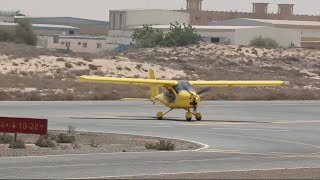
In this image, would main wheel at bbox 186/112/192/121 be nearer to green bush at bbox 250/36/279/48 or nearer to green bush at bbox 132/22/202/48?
green bush at bbox 132/22/202/48

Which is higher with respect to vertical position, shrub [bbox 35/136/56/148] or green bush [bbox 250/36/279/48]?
green bush [bbox 250/36/279/48]

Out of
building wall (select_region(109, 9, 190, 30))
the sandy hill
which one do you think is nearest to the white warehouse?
building wall (select_region(109, 9, 190, 30))

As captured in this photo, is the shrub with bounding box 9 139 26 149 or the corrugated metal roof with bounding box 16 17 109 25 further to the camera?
the corrugated metal roof with bounding box 16 17 109 25

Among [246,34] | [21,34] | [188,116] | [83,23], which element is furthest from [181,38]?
[188,116]

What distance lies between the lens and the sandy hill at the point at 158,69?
237 feet

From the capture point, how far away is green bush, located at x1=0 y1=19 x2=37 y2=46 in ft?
424

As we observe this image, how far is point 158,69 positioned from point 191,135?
51.3 meters

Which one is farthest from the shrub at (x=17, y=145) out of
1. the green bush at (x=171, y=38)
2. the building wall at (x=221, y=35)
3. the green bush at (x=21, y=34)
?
the building wall at (x=221, y=35)

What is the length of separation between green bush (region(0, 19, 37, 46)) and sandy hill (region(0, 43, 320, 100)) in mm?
18775

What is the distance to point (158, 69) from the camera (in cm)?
9281

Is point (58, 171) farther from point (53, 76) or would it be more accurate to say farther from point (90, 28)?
point (90, 28)

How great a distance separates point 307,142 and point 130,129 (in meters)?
8.51

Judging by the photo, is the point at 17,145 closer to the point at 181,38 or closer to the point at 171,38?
the point at 181,38

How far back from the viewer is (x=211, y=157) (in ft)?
105
